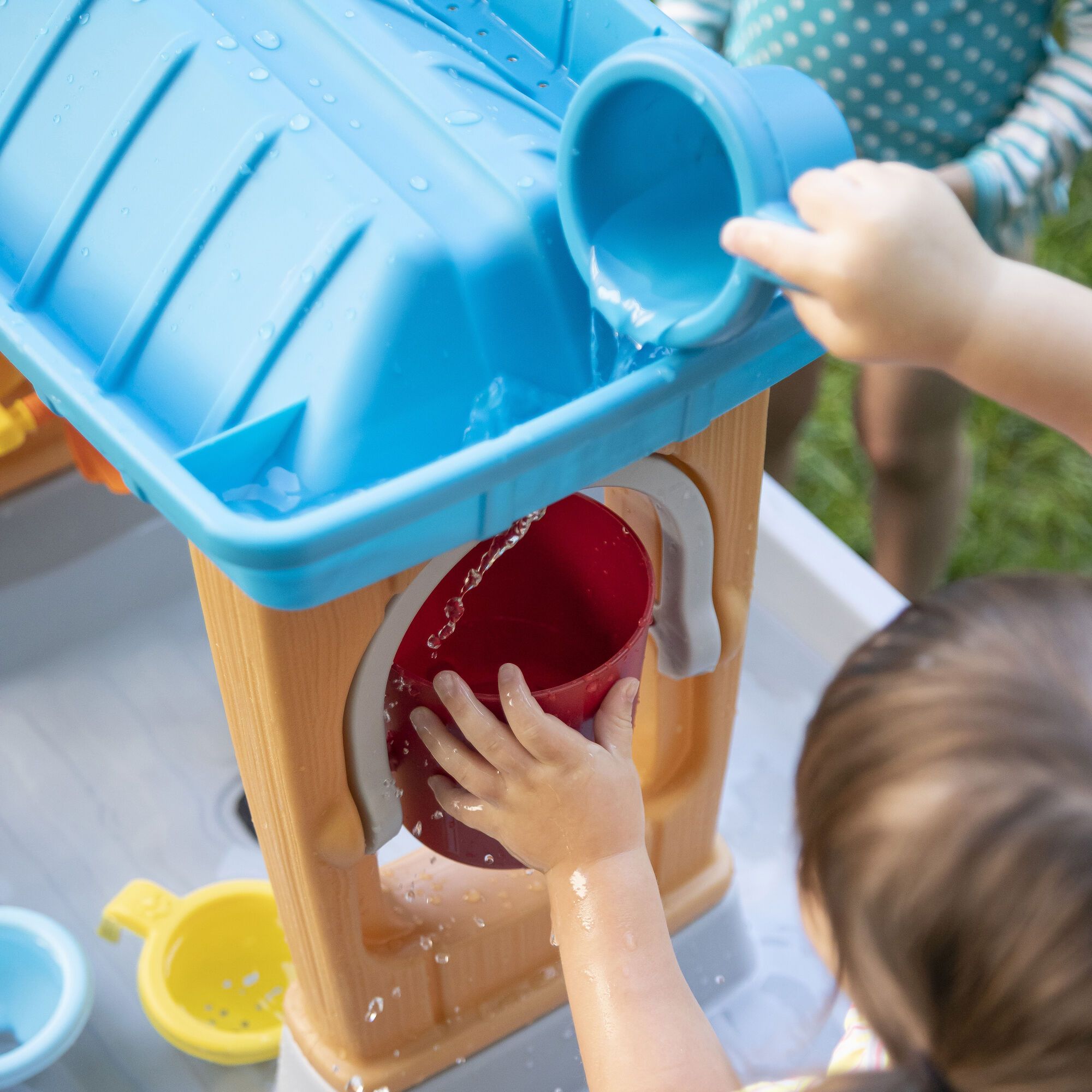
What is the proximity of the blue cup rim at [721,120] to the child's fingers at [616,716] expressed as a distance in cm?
29

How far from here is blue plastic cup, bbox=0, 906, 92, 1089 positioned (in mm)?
1220

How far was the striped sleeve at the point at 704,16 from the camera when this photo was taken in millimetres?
1514

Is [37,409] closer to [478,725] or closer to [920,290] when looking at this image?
[478,725]

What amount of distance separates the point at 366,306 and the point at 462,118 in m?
0.19

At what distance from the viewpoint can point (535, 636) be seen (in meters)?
1.20

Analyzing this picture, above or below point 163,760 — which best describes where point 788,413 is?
above

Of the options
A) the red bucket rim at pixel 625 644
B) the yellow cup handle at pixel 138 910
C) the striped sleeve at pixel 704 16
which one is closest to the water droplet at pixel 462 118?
the red bucket rim at pixel 625 644

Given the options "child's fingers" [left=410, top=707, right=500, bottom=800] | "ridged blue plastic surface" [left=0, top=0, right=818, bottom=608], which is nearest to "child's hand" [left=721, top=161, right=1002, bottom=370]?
"ridged blue plastic surface" [left=0, top=0, right=818, bottom=608]

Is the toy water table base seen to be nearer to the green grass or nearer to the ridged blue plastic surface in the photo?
the green grass

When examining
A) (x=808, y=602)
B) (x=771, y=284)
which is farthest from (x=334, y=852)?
(x=808, y=602)

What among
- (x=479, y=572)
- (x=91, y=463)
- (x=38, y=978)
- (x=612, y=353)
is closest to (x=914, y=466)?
(x=479, y=572)

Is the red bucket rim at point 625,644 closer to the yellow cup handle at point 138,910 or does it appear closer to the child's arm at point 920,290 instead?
the child's arm at point 920,290

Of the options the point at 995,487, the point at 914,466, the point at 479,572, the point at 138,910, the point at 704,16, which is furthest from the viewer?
the point at 995,487

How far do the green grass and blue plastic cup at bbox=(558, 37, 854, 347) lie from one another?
1.32 m
